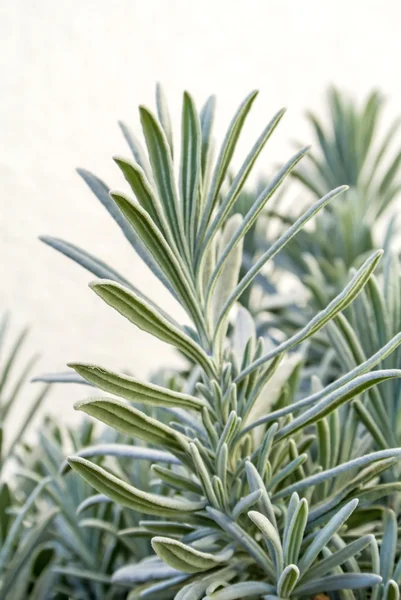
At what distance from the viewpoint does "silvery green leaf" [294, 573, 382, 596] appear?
18cm

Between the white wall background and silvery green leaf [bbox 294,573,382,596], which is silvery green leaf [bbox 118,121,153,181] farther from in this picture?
the white wall background

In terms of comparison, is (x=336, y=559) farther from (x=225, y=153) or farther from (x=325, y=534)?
(x=225, y=153)

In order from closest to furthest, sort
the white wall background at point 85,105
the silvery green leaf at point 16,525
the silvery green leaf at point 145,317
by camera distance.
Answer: the silvery green leaf at point 145,317
the silvery green leaf at point 16,525
the white wall background at point 85,105

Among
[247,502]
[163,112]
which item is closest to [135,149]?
[163,112]

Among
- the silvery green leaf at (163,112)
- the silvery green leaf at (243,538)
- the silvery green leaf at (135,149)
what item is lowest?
the silvery green leaf at (243,538)

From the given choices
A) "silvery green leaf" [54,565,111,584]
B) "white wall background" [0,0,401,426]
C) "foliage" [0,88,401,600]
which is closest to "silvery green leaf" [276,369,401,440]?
"foliage" [0,88,401,600]

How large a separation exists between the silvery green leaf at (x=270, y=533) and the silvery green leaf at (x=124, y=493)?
0.09ft

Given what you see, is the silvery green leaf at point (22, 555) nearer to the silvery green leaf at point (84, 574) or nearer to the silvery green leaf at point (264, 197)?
the silvery green leaf at point (84, 574)

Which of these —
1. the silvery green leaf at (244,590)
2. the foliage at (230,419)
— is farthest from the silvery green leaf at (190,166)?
the silvery green leaf at (244,590)

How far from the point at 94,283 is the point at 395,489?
0.11m

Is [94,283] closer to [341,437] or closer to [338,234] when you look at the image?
[341,437]

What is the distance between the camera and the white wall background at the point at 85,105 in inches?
40.4

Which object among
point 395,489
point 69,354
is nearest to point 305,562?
point 395,489

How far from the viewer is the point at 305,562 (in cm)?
19
